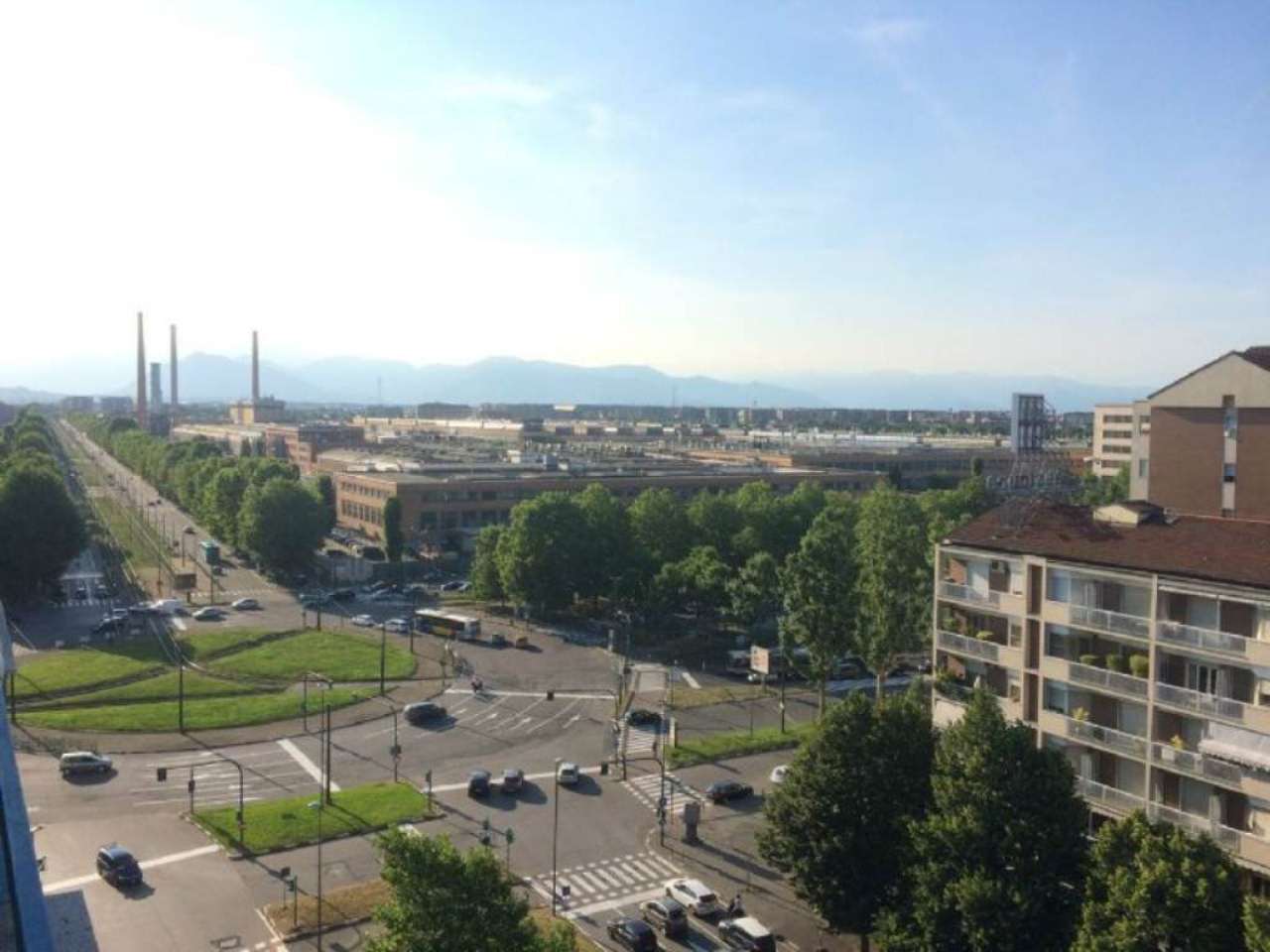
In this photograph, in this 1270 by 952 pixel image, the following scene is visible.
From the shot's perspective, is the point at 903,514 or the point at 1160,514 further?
the point at 903,514

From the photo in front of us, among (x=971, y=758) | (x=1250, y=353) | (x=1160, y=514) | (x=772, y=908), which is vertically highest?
(x=1250, y=353)

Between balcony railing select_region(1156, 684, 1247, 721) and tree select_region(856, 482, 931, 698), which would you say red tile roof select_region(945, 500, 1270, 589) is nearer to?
balcony railing select_region(1156, 684, 1247, 721)

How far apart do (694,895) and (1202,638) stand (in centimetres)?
1381

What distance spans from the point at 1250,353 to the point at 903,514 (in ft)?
75.9

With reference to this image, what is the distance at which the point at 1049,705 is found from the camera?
27.9 m

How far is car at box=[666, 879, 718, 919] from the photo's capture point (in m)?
27.6

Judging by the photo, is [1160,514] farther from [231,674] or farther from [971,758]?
[231,674]

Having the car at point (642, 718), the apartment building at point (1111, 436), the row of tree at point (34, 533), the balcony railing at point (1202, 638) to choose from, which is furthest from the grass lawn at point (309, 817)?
the apartment building at point (1111, 436)

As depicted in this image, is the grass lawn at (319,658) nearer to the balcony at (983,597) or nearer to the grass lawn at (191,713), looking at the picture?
the grass lawn at (191,713)

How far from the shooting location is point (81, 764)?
121 feet

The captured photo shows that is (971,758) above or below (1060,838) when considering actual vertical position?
above

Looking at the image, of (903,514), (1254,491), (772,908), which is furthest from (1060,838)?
(903,514)

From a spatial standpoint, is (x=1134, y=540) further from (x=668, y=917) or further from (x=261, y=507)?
(x=261, y=507)

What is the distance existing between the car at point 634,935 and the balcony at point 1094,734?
11.3 metres
